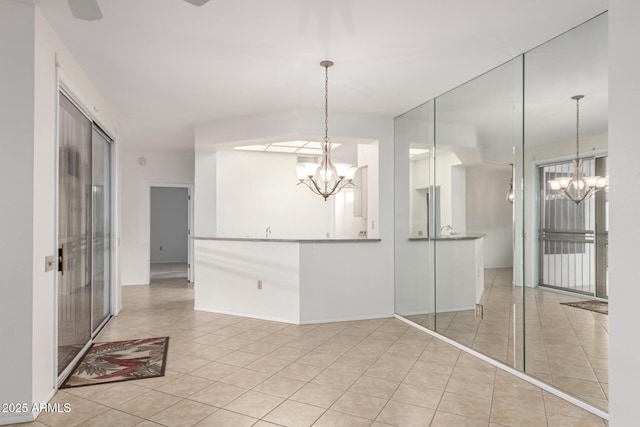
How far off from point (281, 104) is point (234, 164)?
2.34 m

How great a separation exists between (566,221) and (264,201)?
504cm

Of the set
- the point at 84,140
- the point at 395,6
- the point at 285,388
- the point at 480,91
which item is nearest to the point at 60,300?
the point at 84,140

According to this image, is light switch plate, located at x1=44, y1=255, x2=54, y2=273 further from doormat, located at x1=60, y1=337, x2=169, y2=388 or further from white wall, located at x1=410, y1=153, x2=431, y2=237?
white wall, located at x1=410, y1=153, x2=431, y2=237

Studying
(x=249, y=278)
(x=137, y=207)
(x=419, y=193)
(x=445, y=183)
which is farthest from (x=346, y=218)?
(x=137, y=207)

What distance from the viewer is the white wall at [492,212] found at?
346 centimetres

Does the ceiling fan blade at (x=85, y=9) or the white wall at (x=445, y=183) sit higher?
the ceiling fan blade at (x=85, y=9)

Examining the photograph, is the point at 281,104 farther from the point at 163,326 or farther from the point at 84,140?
the point at 163,326

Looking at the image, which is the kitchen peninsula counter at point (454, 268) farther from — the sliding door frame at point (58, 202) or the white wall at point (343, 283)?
the sliding door frame at point (58, 202)

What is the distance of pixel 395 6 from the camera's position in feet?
8.35

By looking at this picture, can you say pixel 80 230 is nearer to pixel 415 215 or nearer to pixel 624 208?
pixel 415 215

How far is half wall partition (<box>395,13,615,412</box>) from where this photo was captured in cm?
270

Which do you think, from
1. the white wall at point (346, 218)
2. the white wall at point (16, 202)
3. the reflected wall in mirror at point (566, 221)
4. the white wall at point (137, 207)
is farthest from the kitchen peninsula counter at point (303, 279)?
the white wall at point (137, 207)

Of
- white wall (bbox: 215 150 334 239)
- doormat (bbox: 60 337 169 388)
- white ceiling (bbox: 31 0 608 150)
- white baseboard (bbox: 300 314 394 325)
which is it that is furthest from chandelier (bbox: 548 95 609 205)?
white wall (bbox: 215 150 334 239)

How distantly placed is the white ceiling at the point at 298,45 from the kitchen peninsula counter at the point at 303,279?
1.76 m
